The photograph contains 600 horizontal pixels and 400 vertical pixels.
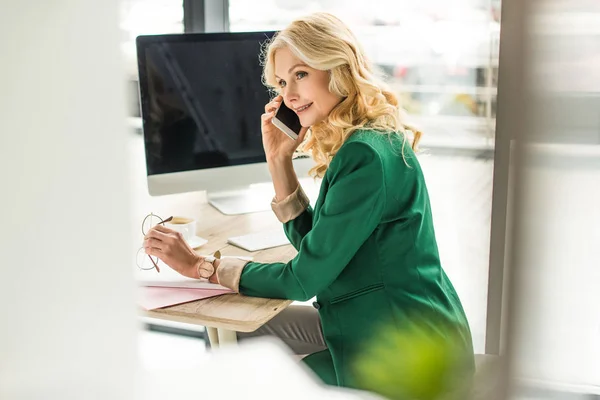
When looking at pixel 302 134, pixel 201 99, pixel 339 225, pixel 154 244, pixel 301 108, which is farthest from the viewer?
pixel 201 99

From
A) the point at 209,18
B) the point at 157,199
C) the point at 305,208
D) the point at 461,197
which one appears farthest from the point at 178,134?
the point at 461,197

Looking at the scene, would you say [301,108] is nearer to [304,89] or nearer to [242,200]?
[304,89]

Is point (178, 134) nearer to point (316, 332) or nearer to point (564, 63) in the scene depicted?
point (316, 332)

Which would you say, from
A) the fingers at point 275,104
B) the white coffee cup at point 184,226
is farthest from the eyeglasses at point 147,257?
the fingers at point 275,104

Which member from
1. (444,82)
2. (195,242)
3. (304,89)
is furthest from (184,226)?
(444,82)

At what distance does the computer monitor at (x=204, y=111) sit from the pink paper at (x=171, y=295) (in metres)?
0.45

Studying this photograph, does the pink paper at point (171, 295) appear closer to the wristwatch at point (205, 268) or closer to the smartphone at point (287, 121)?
the wristwatch at point (205, 268)

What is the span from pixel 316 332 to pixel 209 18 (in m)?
1.27

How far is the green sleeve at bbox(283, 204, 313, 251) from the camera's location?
158 centimetres

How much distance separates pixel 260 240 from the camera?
171 centimetres

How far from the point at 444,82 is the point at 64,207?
7.25 ft

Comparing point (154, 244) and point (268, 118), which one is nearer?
point (154, 244)

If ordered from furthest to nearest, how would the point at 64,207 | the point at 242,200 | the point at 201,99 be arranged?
the point at 242,200 → the point at 201,99 → the point at 64,207

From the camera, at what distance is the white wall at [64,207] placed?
27 centimetres
